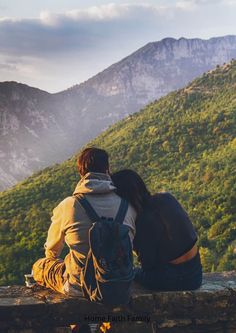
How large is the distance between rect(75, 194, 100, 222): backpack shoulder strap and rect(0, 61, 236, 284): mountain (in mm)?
13448

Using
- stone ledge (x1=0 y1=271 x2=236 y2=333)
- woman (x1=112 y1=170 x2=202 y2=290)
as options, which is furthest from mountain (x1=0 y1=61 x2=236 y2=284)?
woman (x1=112 y1=170 x2=202 y2=290)

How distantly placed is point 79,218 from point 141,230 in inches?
23.5

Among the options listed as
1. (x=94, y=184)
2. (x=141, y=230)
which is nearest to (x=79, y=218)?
(x=94, y=184)

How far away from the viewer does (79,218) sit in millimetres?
3820

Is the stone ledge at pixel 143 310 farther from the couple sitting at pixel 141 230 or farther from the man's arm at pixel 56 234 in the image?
the man's arm at pixel 56 234

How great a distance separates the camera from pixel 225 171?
28344 millimetres

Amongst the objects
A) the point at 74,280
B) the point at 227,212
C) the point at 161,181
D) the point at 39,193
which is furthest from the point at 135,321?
the point at 39,193

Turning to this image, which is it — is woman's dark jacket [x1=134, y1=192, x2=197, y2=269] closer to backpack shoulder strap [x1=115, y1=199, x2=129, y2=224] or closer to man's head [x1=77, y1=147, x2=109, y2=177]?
backpack shoulder strap [x1=115, y1=199, x2=129, y2=224]

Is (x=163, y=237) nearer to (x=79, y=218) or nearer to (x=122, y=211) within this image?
(x=122, y=211)

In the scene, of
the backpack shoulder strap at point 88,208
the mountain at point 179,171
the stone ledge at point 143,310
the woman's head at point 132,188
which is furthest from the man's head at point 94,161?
the mountain at point 179,171

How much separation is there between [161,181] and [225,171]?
742 cm

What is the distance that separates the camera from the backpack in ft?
11.7

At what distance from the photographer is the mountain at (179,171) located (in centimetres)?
2392

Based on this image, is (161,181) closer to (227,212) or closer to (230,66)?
(227,212)
